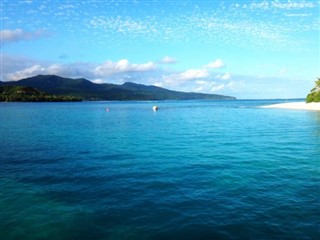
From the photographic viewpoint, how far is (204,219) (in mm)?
16203

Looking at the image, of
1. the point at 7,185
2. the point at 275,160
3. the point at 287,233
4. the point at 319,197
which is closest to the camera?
the point at 287,233

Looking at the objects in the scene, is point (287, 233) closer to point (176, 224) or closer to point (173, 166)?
point (176, 224)

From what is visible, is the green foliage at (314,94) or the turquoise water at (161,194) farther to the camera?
the green foliage at (314,94)

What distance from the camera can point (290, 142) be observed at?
140 feet

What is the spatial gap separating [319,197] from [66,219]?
16.3 meters

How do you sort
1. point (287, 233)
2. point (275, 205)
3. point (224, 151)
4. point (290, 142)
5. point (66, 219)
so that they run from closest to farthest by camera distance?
point (287, 233)
point (66, 219)
point (275, 205)
point (224, 151)
point (290, 142)

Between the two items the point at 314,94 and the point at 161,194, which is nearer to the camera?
the point at 161,194

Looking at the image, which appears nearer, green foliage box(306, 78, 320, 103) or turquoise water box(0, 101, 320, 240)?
turquoise water box(0, 101, 320, 240)

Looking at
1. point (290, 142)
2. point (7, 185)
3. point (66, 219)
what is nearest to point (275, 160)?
point (290, 142)

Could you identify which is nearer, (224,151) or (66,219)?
(66,219)

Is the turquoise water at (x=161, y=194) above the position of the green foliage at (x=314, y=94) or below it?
below

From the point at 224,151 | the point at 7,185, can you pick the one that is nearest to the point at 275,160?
the point at 224,151

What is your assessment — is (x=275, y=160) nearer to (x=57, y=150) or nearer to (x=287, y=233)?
(x=287, y=233)

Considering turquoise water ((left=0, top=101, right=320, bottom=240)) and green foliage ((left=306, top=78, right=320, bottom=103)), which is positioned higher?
green foliage ((left=306, top=78, right=320, bottom=103))
